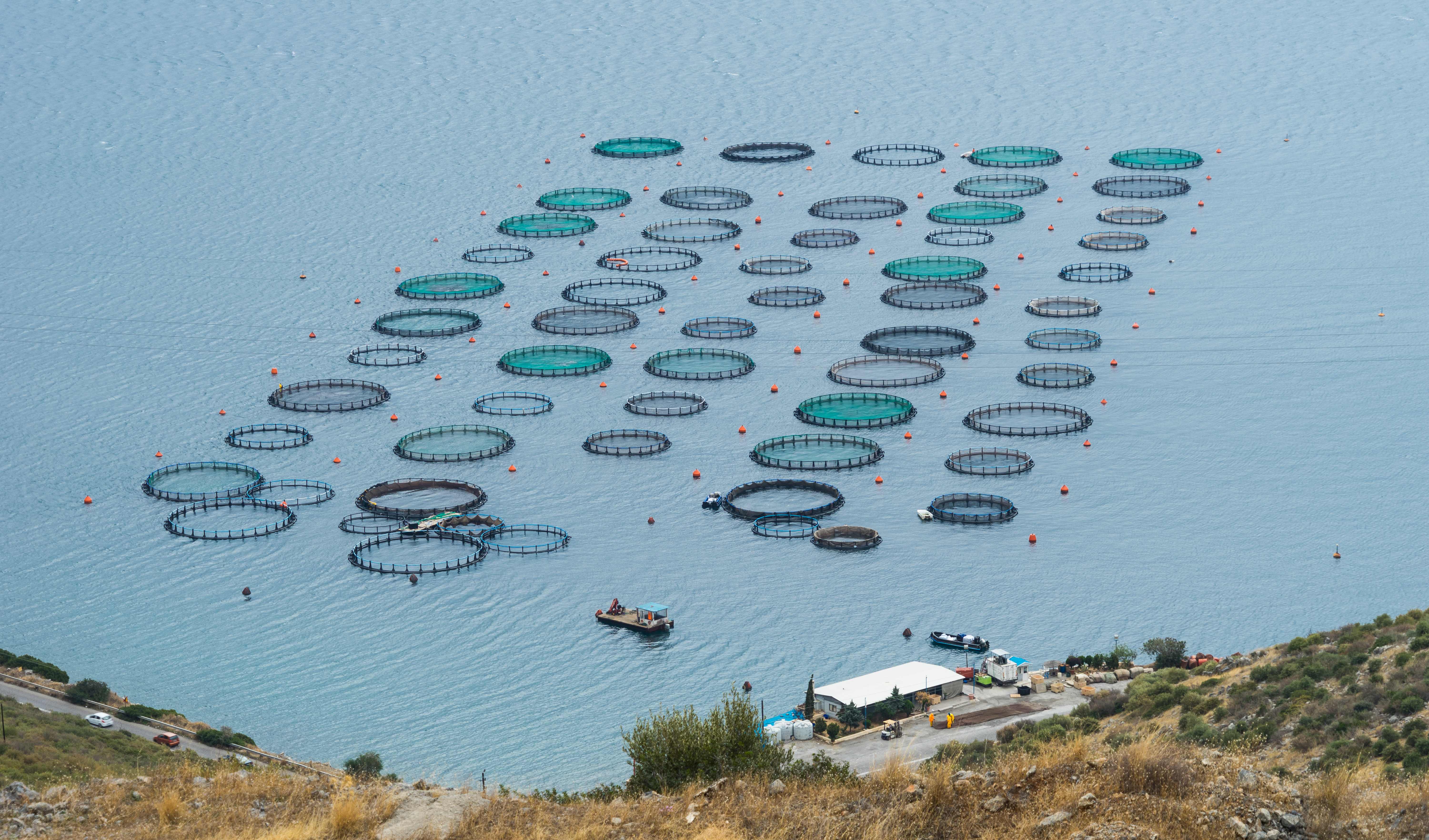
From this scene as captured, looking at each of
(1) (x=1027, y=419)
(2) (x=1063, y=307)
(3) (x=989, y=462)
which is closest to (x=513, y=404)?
(3) (x=989, y=462)

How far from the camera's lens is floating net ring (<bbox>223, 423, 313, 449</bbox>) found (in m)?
149

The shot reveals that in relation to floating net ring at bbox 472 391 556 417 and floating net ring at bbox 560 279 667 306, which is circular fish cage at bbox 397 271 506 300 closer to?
floating net ring at bbox 560 279 667 306

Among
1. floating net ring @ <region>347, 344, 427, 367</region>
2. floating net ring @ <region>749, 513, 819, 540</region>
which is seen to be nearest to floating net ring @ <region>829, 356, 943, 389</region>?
floating net ring @ <region>749, 513, 819, 540</region>

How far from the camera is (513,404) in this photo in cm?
15738

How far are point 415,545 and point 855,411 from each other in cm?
4034

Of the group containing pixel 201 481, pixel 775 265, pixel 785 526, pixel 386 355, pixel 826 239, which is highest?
pixel 826 239

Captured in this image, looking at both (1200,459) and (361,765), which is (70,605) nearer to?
(361,765)

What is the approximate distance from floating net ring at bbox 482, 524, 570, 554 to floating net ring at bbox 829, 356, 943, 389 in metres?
35.9

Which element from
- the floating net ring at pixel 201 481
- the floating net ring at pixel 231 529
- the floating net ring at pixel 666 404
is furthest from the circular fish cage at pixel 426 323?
the floating net ring at pixel 231 529

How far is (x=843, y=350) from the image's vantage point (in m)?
166

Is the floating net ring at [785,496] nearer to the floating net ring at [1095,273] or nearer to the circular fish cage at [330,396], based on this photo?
the circular fish cage at [330,396]

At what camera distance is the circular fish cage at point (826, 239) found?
195500 millimetres

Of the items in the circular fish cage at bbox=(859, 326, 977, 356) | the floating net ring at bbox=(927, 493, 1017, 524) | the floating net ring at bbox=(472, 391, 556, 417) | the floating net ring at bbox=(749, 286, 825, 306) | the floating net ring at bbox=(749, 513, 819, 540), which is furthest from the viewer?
the floating net ring at bbox=(749, 286, 825, 306)

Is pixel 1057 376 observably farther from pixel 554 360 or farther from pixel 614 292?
pixel 614 292
